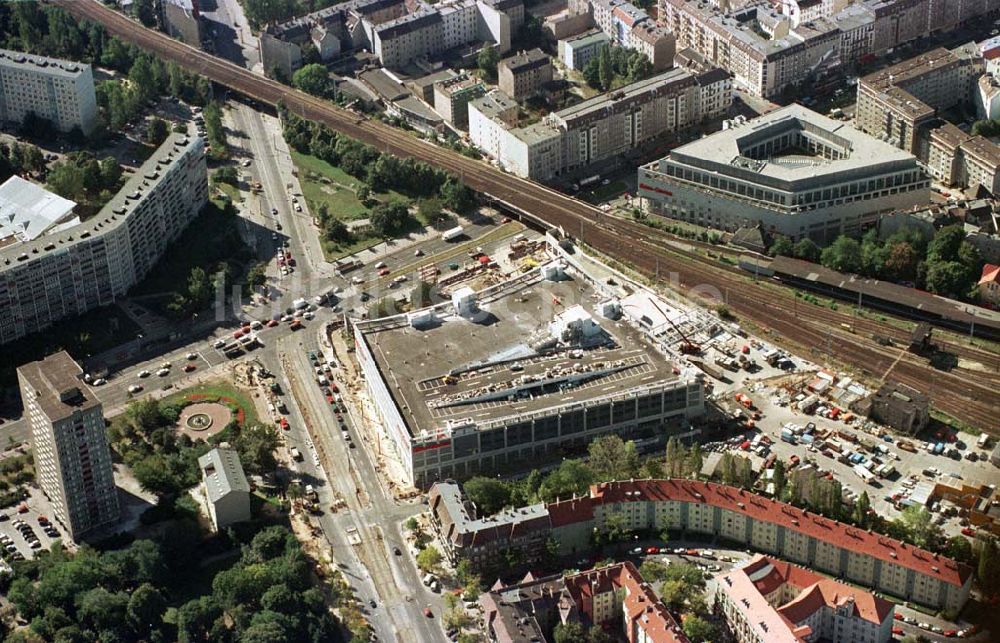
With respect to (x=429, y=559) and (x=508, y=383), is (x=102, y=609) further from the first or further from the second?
(x=508, y=383)

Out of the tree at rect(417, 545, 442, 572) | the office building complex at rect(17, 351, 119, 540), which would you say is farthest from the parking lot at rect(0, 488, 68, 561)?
the tree at rect(417, 545, 442, 572)

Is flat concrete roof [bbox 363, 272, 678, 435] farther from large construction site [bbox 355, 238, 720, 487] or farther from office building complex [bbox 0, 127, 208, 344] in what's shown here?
office building complex [bbox 0, 127, 208, 344]

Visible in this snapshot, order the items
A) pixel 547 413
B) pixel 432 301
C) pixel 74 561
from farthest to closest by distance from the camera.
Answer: pixel 432 301 → pixel 547 413 → pixel 74 561

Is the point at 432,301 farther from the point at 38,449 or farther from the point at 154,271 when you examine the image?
the point at 38,449

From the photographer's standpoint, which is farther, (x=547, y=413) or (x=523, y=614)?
(x=547, y=413)

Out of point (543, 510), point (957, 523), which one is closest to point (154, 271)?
point (543, 510)

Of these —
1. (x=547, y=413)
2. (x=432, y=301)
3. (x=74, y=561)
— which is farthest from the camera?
(x=432, y=301)

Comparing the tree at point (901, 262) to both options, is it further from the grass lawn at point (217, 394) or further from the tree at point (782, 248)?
the grass lawn at point (217, 394)
